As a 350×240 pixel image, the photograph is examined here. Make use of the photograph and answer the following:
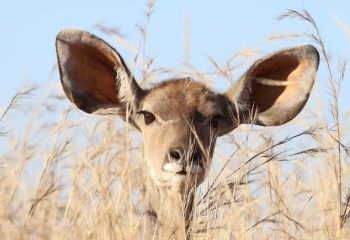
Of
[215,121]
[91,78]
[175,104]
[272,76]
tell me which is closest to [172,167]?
[175,104]

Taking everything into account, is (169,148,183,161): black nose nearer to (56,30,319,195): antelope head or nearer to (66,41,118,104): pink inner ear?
(56,30,319,195): antelope head

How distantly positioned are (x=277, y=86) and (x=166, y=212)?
83.9 inches

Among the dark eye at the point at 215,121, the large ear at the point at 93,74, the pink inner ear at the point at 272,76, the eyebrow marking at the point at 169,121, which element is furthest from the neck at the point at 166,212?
the pink inner ear at the point at 272,76

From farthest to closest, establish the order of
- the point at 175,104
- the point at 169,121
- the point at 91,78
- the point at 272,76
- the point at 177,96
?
1. the point at 272,76
2. the point at 91,78
3. the point at 177,96
4. the point at 175,104
5. the point at 169,121

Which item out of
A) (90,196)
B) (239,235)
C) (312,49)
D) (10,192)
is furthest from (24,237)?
(312,49)

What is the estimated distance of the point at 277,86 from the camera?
360 inches

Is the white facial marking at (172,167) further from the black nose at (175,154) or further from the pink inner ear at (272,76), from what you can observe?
the pink inner ear at (272,76)

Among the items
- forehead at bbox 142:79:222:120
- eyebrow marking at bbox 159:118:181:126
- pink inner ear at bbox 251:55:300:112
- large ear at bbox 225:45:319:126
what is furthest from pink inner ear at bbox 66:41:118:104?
pink inner ear at bbox 251:55:300:112

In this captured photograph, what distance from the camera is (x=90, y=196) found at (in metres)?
7.13

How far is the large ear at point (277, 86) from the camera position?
28.7 ft

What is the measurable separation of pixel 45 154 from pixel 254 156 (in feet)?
4.49

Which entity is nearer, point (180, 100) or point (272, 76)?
point (180, 100)

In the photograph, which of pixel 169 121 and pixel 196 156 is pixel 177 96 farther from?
pixel 196 156

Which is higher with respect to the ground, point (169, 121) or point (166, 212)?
point (169, 121)
